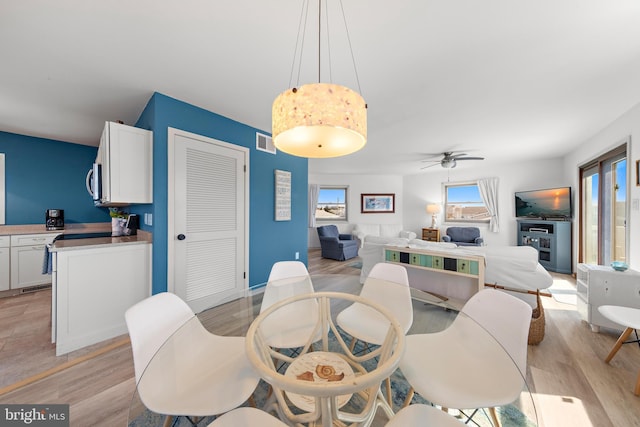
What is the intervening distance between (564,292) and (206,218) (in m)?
4.90

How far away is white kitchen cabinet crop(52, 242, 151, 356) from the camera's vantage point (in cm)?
187

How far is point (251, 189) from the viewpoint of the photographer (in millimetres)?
3055

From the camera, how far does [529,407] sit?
33.6 inches

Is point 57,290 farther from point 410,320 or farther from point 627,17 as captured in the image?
point 627,17

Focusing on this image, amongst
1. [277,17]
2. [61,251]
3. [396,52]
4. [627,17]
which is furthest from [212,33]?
[627,17]

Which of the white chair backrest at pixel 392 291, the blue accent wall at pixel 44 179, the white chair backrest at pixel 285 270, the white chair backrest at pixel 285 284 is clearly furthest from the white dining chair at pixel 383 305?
the blue accent wall at pixel 44 179

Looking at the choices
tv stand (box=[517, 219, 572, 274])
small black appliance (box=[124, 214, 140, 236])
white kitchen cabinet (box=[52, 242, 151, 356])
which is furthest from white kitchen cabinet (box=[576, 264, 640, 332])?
small black appliance (box=[124, 214, 140, 236])

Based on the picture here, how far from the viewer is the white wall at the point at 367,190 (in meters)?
6.93

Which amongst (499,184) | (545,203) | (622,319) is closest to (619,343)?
(622,319)

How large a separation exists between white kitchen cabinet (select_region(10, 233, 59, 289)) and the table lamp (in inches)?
291

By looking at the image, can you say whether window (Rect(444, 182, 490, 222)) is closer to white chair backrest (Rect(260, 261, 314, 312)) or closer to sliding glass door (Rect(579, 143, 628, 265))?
sliding glass door (Rect(579, 143, 628, 265))

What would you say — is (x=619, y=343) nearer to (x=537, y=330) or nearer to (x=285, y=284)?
(x=537, y=330)

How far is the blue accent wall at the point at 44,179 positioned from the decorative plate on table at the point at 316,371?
15.5ft

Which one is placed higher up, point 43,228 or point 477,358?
point 43,228
